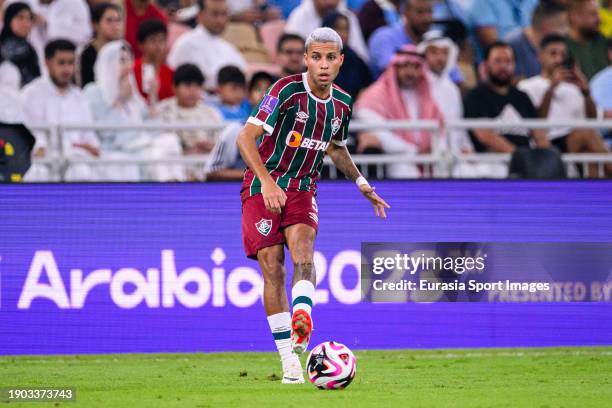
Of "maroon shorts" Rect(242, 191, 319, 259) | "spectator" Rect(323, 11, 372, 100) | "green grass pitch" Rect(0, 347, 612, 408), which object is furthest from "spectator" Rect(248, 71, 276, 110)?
"maroon shorts" Rect(242, 191, 319, 259)

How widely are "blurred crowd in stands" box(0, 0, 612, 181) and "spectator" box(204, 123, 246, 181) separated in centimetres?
A: 151

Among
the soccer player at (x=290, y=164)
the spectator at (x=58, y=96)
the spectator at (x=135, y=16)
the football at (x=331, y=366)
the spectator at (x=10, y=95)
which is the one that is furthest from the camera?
the spectator at (x=135, y=16)

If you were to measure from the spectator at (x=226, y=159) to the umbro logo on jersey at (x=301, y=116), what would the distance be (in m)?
4.19

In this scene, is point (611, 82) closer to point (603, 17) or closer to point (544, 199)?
point (603, 17)

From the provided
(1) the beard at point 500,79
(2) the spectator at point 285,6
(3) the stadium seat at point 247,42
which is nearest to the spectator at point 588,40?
(1) the beard at point 500,79

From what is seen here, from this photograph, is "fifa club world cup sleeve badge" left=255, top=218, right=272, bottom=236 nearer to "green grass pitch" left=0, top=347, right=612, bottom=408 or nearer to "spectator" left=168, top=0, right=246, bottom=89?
"green grass pitch" left=0, top=347, right=612, bottom=408

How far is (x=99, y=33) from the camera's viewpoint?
1516 centimetres

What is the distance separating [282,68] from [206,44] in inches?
42.8

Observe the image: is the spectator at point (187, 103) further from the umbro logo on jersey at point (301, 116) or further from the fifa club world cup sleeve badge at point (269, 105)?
the fifa club world cup sleeve badge at point (269, 105)

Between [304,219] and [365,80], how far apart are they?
8147mm

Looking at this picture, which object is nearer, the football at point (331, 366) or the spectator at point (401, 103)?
the football at point (331, 366)

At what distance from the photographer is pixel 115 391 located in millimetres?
8297

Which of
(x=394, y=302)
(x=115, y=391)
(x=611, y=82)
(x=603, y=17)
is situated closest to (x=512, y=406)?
(x=115, y=391)

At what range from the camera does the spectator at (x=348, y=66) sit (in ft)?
52.3
